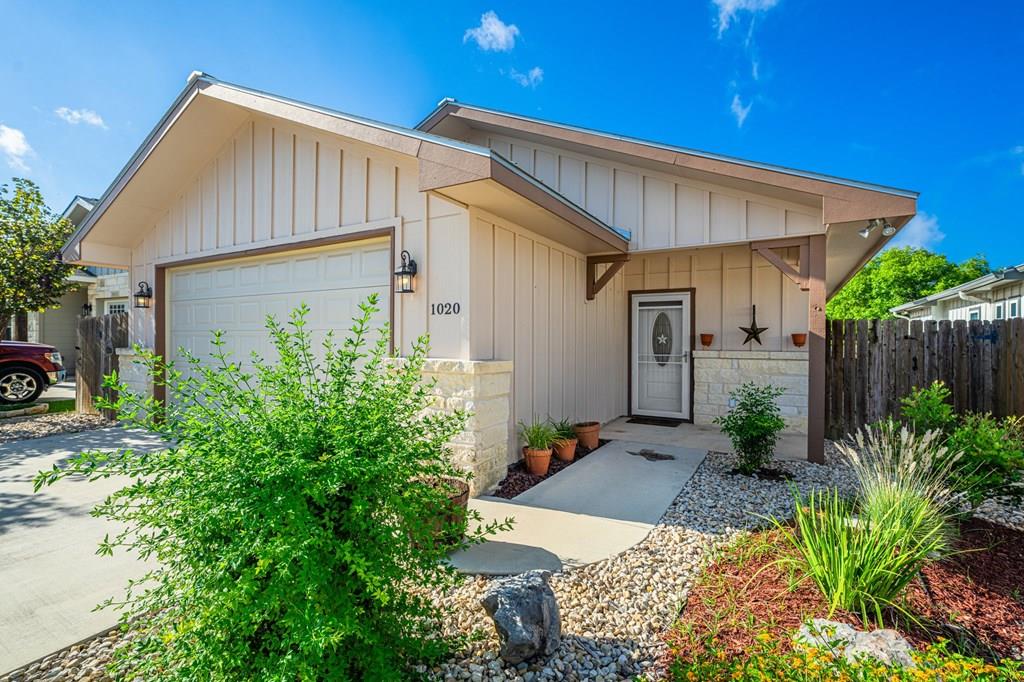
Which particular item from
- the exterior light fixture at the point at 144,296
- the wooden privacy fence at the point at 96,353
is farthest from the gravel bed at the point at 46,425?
the exterior light fixture at the point at 144,296

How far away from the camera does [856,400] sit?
6656 mm

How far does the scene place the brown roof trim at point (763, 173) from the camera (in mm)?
4492

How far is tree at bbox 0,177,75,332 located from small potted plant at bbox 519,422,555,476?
1141cm

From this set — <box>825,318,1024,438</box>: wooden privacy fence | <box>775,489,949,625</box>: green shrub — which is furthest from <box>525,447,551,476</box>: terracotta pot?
<box>825,318,1024,438</box>: wooden privacy fence

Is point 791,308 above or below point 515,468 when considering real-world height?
above

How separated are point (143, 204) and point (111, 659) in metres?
6.77

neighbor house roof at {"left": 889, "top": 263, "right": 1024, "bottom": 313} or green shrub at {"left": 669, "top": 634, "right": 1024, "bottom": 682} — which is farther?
neighbor house roof at {"left": 889, "top": 263, "right": 1024, "bottom": 313}

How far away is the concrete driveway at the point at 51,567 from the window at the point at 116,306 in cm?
1092

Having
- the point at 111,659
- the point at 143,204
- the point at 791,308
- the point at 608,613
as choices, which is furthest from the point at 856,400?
the point at 143,204

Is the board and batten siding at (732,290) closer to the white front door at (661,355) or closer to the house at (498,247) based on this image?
the house at (498,247)

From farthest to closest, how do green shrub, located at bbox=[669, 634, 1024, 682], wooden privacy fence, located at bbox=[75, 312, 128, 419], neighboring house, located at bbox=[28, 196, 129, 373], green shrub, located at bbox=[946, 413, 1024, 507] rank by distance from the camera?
neighboring house, located at bbox=[28, 196, 129, 373], wooden privacy fence, located at bbox=[75, 312, 128, 419], green shrub, located at bbox=[946, 413, 1024, 507], green shrub, located at bbox=[669, 634, 1024, 682]

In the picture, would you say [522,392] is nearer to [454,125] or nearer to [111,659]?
[111,659]

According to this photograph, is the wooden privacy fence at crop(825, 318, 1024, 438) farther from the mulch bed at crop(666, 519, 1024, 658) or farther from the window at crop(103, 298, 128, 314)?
the window at crop(103, 298, 128, 314)

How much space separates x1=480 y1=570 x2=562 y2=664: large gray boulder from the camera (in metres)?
2.04
